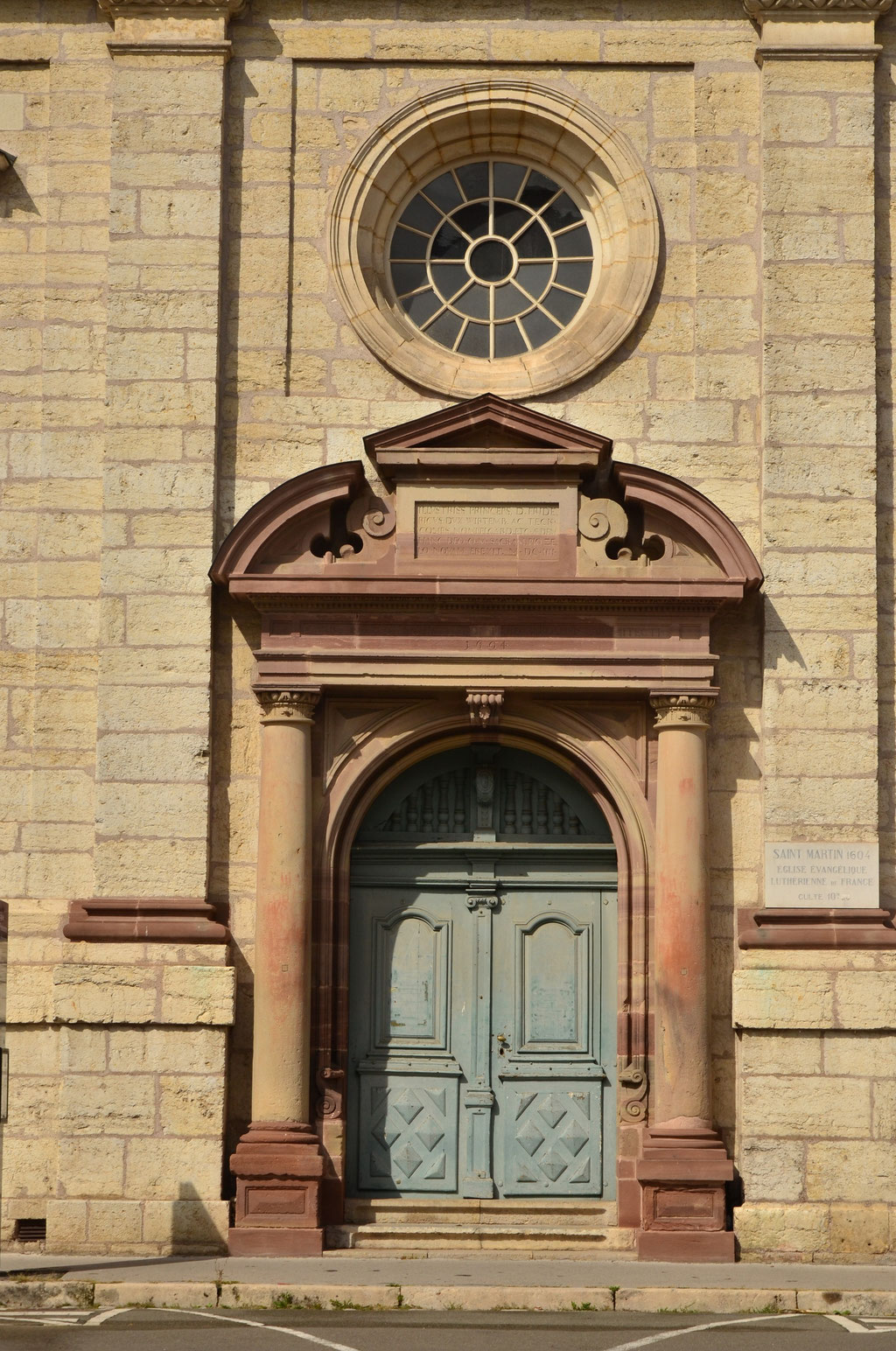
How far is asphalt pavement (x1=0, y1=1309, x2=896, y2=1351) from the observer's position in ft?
28.2

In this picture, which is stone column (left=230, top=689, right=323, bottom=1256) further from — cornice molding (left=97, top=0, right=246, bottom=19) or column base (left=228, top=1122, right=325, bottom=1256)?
cornice molding (left=97, top=0, right=246, bottom=19)

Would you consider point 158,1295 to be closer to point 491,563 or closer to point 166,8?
point 491,563

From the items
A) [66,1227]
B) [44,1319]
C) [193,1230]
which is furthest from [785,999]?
[44,1319]

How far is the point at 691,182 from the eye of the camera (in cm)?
1253

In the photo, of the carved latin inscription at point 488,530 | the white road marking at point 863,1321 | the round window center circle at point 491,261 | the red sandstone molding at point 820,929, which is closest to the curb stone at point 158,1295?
the white road marking at point 863,1321

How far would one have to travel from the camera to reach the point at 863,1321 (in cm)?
944

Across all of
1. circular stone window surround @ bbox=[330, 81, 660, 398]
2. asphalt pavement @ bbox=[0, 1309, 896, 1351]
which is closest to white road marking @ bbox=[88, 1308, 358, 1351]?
asphalt pavement @ bbox=[0, 1309, 896, 1351]

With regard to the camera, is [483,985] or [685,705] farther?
[483,985]

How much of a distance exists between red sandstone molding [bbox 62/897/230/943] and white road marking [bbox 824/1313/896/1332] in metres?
4.26

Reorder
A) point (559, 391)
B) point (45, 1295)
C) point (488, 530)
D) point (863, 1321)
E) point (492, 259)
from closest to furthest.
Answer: point (863, 1321), point (45, 1295), point (488, 530), point (559, 391), point (492, 259)

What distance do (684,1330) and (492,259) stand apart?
23.0 ft

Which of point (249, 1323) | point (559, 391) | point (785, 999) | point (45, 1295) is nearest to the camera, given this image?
point (249, 1323)

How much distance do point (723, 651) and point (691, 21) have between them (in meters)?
4.17

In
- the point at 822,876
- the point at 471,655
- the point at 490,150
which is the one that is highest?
the point at 490,150
